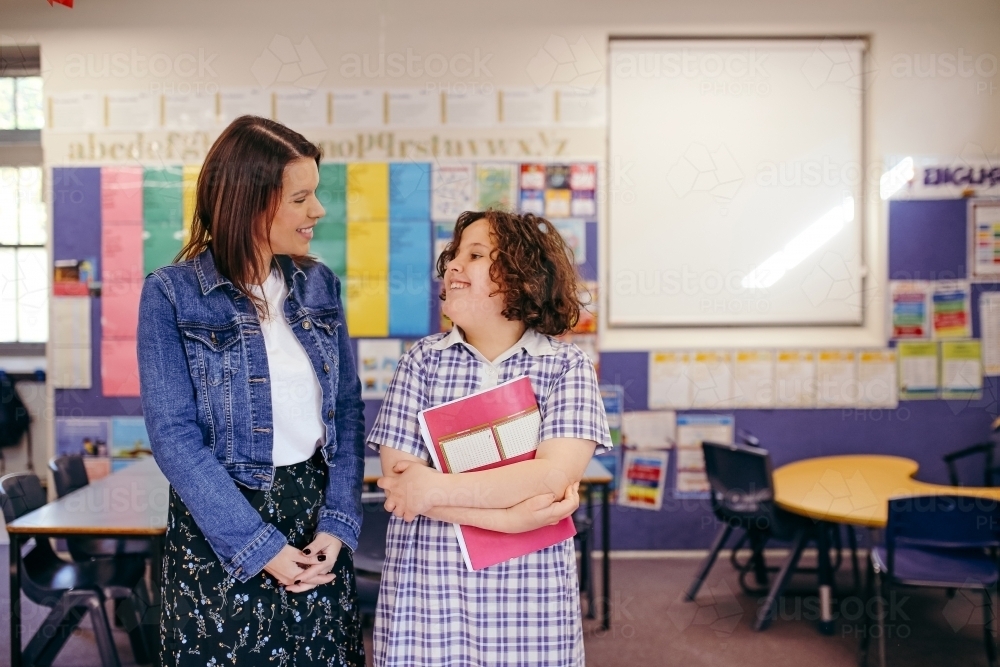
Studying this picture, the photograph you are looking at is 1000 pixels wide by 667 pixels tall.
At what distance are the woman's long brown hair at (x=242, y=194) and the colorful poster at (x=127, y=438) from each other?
2995 mm

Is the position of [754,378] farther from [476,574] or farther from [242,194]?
[242,194]

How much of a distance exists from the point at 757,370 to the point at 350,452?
299cm

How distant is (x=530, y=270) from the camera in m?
1.40

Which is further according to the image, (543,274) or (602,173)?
(602,173)

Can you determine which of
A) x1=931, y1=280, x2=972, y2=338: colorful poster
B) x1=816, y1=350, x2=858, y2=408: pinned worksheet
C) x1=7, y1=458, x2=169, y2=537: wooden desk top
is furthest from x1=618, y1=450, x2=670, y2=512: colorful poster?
x1=7, y1=458, x2=169, y2=537: wooden desk top

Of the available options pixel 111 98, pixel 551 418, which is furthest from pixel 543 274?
pixel 111 98

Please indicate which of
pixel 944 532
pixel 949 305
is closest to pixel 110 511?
pixel 944 532

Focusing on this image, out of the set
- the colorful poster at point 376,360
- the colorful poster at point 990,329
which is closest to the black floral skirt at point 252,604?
the colorful poster at point 376,360

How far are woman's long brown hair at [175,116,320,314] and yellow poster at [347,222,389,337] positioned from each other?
2530mm

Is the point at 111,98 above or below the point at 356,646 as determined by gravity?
above

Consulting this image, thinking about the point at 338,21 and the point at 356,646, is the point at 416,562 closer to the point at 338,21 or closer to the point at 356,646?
the point at 356,646

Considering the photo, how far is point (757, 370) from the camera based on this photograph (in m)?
3.92

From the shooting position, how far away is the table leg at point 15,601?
218cm

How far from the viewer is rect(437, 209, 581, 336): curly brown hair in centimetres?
139
